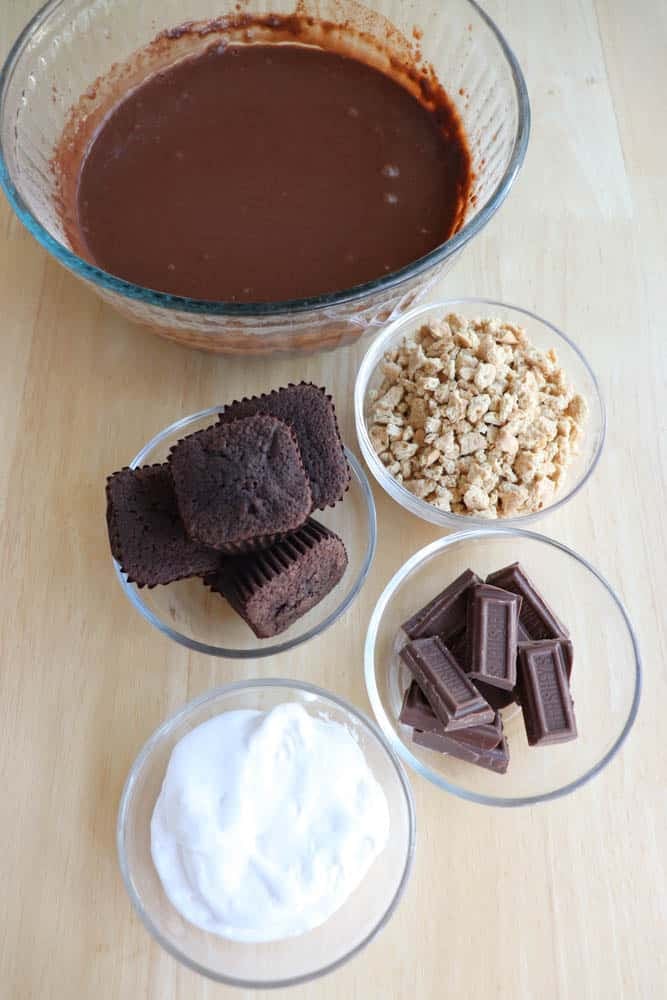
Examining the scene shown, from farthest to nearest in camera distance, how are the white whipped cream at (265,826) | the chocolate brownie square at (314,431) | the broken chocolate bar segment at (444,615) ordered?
the broken chocolate bar segment at (444,615), the chocolate brownie square at (314,431), the white whipped cream at (265,826)

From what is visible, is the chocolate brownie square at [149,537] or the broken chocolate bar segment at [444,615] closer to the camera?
the chocolate brownie square at [149,537]

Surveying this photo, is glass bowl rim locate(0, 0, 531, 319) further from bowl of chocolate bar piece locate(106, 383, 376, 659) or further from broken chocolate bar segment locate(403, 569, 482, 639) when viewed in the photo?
broken chocolate bar segment locate(403, 569, 482, 639)

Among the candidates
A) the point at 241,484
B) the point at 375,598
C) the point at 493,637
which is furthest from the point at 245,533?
the point at 493,637

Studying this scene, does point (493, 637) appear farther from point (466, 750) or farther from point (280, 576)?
point (280, 576)

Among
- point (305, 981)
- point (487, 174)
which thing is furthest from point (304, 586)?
point (487, 174)

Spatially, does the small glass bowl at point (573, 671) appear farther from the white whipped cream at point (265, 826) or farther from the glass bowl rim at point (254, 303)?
the glass bowl rim at point (254, 303)

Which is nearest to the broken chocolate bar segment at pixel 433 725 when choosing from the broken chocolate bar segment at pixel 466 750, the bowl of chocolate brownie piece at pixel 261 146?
the broken chocolate bar segment at pixel 466 750
